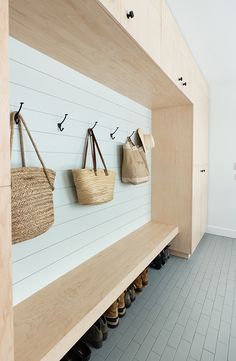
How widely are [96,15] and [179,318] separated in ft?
6.73

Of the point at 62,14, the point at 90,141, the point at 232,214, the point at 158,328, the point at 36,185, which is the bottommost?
the point at 158,328

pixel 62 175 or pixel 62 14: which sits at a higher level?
pixel 62 14

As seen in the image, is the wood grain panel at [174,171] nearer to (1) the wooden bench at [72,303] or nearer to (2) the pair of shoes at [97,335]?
(1) the wooden bench at [72,303]

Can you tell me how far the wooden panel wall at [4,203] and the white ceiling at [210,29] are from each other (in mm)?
1581

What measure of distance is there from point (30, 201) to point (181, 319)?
148 cm

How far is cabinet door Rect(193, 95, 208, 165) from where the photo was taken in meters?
2.65

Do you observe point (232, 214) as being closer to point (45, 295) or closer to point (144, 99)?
point (144, 99)

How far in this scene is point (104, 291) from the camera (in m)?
1.35

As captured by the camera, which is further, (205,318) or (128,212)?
(128,212)

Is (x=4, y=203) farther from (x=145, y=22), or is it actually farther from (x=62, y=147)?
(x=145, y=22)

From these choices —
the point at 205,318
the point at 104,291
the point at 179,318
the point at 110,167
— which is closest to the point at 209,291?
the point at 205,318

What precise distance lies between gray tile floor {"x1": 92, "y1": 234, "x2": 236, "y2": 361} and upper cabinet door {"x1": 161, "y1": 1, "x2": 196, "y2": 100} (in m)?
1.90

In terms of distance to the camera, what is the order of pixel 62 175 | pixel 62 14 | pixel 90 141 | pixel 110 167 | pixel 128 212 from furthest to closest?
pixel 128 212 → pixel 110 167 → pixel 90 141 → pixel 62 175 → pixel 62 14

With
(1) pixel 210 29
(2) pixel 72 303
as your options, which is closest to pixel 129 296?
(2) pixel 72 303
